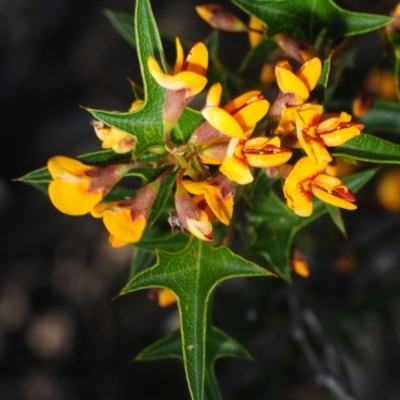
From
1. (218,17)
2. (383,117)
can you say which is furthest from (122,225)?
(383,117)

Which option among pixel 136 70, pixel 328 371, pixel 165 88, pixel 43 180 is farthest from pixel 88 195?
pixel 136 70

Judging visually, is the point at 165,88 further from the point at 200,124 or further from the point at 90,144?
the point at 90,144

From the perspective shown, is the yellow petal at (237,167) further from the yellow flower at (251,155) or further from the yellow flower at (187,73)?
the yellow flower at (187,73)

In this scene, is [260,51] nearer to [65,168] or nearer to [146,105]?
[146,105]

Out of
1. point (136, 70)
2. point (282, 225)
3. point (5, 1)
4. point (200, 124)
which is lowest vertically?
point (136, 70)

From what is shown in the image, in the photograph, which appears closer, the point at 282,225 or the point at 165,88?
the point at 165,88
